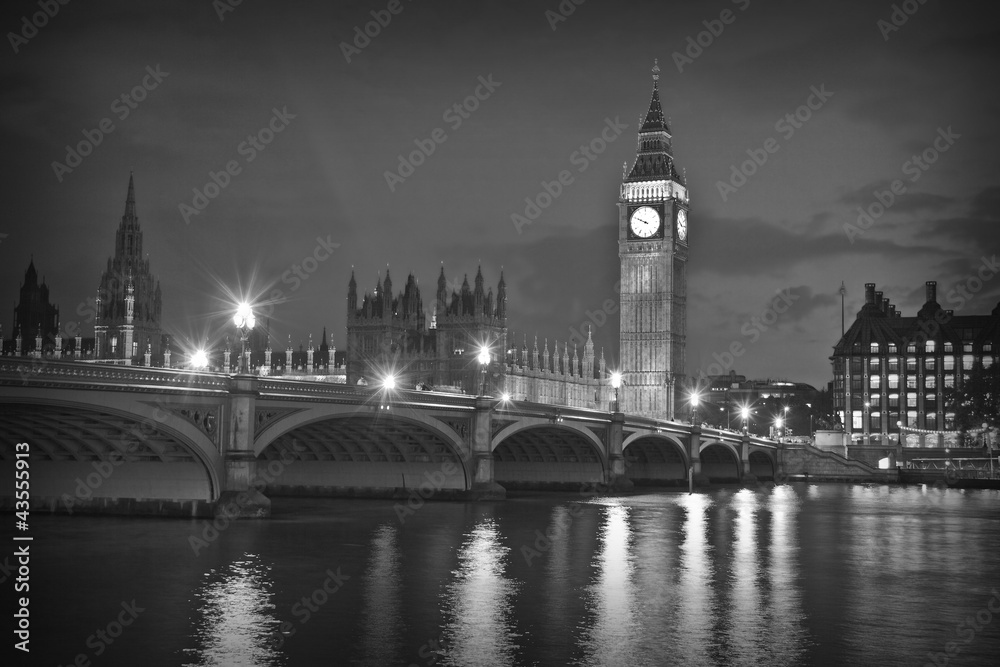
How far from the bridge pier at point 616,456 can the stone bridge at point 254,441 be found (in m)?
0.10

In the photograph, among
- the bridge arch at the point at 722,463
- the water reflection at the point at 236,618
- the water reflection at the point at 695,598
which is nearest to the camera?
the water reflection at the point at 236,618

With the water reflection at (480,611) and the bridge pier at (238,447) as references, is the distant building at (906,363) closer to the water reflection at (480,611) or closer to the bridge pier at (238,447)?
the bridge pier at (238,447)

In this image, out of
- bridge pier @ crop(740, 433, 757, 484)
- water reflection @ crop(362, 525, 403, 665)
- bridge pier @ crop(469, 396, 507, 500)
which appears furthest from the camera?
bridge pier @ crop(740, 433, 757, 484)

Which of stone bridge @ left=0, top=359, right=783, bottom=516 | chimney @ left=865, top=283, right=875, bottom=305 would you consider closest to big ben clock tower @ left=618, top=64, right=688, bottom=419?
chimney @ left=865, top=283, right=875, bottom=305

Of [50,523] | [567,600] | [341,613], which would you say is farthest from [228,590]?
[50,523]

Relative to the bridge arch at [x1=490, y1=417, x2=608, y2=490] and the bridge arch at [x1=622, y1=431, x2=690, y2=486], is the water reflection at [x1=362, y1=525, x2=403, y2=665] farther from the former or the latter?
the bridge arch at [x1=622, y1=431, x2=690, y2=486]

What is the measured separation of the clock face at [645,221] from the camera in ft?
549

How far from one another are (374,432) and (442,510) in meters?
5.31

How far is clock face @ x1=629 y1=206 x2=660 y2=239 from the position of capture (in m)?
167

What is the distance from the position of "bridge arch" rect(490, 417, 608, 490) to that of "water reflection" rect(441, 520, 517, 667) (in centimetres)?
4149

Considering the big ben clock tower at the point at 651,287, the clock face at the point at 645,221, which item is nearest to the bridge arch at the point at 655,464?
the big ben clock tower at the point at 651,287

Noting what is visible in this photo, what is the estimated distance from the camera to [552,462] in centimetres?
9006

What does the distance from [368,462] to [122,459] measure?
21.8 m

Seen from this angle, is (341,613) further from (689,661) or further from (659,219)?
(659,219)
